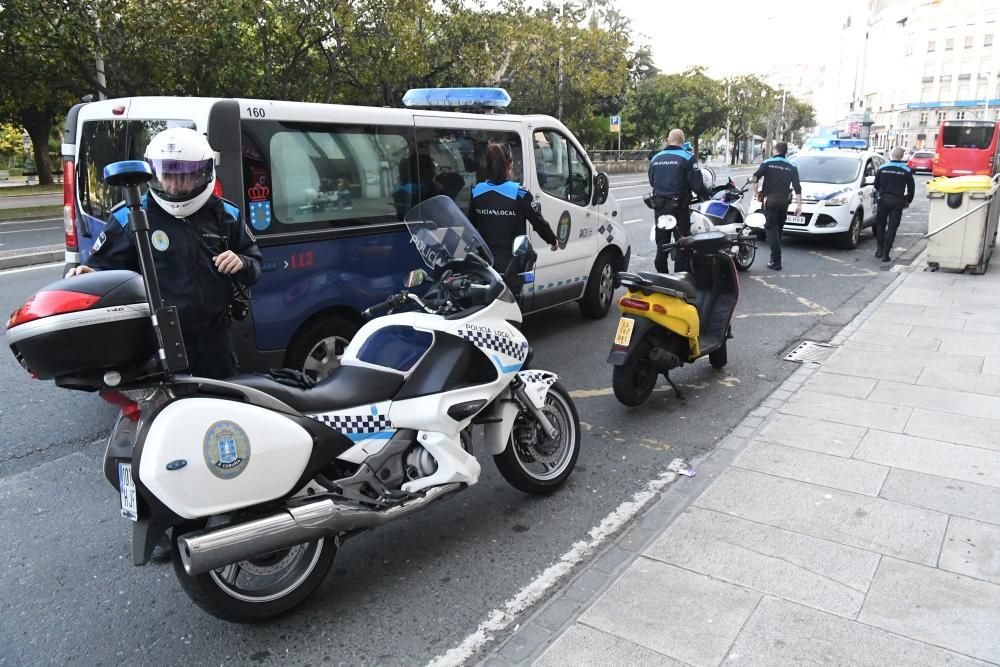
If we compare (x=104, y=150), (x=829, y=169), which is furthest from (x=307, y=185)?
(x=829, y=169)

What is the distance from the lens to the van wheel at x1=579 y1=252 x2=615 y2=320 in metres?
7.97

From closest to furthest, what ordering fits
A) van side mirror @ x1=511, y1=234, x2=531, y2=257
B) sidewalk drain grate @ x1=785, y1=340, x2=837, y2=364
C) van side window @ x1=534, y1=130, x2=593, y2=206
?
van side mirror @ x1=511, y1=234, x2=531, y2=257
sidewalk drain grate @ x1=785, y1=340, x2=837, y2=364
van side window @ x1=534, y1=130, x2=593, y2=206

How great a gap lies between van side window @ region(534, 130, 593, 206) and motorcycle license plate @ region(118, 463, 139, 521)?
16.6 ft

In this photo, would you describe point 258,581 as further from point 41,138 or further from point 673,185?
point 41,138

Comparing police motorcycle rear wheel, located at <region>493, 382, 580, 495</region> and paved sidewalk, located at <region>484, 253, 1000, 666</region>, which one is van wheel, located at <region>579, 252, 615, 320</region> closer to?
paved sidewalk, located at <region>484, 253, 1000, 666</region>

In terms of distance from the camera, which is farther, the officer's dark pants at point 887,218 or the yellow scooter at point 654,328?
the officer's dark pants at point 887,218

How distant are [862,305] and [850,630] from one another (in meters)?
6.93

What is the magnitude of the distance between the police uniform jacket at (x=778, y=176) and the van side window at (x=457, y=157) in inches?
235

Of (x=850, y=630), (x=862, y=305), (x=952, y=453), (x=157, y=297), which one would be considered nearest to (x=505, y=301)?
(x=157, y=297)

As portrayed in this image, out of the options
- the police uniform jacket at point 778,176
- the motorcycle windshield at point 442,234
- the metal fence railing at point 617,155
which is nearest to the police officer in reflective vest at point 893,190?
the police uniform jacket at point 778,176

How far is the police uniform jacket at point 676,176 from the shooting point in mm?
8766

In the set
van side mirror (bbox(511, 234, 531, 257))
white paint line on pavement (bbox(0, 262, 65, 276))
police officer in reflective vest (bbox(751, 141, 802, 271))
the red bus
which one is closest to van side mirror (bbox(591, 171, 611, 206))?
van side mirror (bbox(511, 234, 531, 257))

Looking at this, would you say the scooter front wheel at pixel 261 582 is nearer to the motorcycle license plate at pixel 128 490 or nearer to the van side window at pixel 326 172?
the motorcycle license plate at pixel 128 490

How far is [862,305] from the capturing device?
8.91 m
